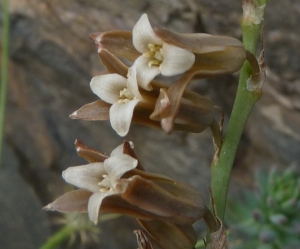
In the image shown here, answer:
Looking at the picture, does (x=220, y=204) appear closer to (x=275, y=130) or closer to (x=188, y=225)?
(x=188, y=225)

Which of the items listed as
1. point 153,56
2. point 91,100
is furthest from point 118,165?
point 91,100

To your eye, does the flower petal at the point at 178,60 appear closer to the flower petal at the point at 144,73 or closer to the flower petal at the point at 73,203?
the flower petal at the point at 144,73

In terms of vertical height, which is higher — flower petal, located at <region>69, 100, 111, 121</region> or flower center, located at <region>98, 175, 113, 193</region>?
flower petal, located at <region>69, 100, 111, 121</region>

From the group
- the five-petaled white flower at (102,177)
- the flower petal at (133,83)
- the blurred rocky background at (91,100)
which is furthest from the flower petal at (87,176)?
the blurred rocky background at (91,100)

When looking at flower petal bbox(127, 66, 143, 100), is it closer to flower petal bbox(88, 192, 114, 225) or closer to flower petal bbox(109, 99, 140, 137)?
flower petal bbox(109, 99, 140, 137)

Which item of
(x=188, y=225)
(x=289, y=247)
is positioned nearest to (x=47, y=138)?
(x=289, y=247)

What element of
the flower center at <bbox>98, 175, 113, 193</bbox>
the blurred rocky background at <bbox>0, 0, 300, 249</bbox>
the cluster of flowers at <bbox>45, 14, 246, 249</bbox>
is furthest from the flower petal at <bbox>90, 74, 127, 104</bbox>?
the blurred rocky background at <bbox>0, 0, 300, 249</bbox>
